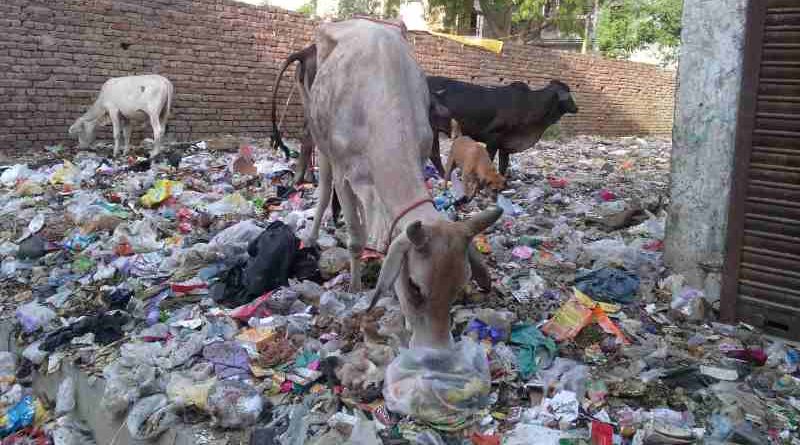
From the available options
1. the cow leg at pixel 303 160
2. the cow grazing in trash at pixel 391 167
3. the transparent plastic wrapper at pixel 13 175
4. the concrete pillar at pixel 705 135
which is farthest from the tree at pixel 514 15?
the cow grazing in trash at pixel 391 167

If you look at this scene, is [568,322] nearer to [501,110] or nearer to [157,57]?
[501,110]

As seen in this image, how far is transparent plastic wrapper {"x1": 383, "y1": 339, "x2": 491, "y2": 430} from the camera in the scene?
8.07ft

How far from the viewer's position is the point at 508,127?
7.92 meters

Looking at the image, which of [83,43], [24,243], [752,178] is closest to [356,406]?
[752,178]

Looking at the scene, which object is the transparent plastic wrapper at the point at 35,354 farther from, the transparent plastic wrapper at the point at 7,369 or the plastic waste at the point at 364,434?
the plastic waste at the point at 364,434

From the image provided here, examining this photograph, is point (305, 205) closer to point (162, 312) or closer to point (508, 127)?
point (162, 312)

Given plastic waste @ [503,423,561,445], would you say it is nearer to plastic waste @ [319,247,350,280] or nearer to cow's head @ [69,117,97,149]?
plastic waste @ [319,247,350,280]

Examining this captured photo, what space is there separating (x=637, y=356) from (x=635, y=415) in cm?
56

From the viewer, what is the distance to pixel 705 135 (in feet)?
12.1

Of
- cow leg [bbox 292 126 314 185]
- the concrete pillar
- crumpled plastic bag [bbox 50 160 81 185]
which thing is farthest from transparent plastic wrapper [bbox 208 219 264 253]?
the concrete pillar

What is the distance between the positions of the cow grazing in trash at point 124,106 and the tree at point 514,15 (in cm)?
1166

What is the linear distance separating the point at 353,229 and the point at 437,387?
1481 mm

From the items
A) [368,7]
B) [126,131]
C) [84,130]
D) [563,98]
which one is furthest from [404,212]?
[368,7]

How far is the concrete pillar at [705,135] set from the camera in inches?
140
